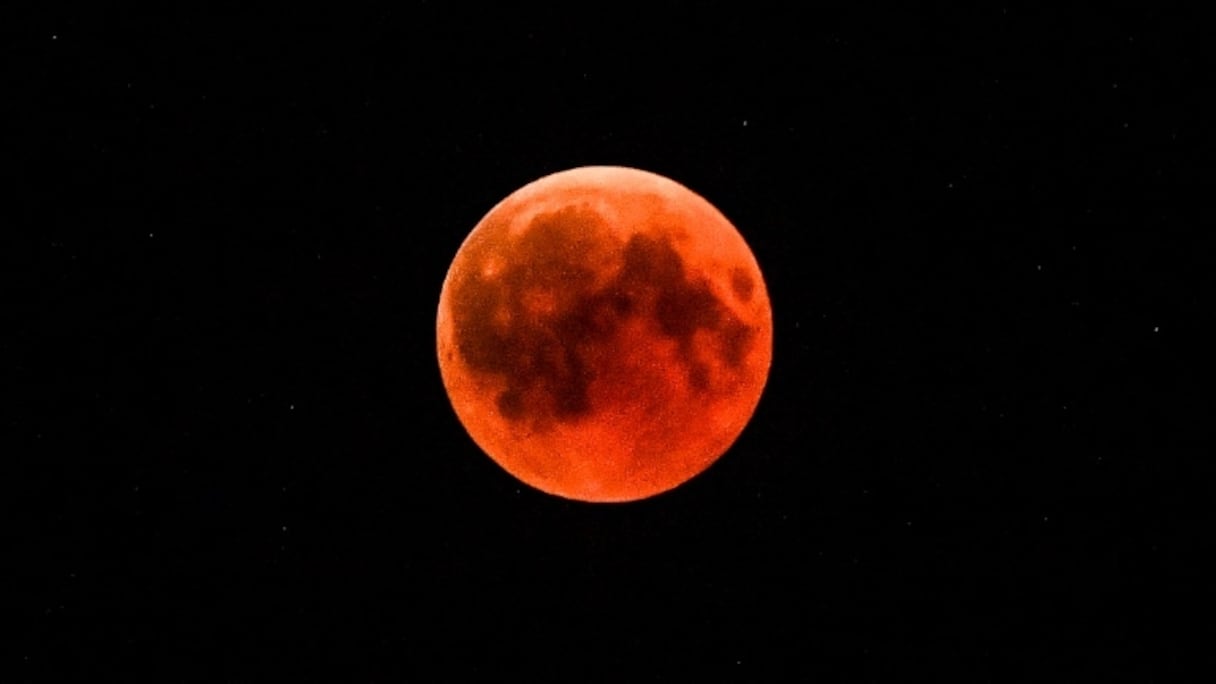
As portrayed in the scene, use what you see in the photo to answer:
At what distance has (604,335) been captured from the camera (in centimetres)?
413

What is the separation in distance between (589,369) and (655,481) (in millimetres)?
673

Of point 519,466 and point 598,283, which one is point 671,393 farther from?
point 519,466

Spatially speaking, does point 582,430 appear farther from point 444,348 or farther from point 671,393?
point 444,348

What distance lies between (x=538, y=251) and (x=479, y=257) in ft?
1.13

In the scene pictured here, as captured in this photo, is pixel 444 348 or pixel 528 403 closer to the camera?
pixel 528 403

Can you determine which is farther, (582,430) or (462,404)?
(462,404)

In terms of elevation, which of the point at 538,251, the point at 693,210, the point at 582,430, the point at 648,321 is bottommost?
the point at 582,430

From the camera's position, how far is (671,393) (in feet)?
13.9

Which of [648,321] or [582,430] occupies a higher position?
[648,321]

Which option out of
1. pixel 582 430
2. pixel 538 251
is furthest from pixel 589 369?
pixel 538 251

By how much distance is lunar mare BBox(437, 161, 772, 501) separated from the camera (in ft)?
13.7

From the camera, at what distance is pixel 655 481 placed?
4539 millimetres

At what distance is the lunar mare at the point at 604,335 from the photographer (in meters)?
4.16

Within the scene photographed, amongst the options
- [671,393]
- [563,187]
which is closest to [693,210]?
[563,187]
